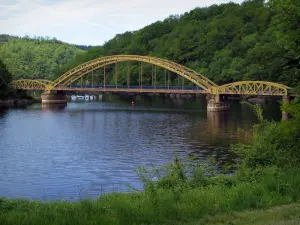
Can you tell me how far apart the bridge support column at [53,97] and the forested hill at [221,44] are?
126ft

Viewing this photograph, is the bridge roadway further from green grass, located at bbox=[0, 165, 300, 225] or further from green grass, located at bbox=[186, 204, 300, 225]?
green grass, located at bbox=[186, 204, 300, 225]

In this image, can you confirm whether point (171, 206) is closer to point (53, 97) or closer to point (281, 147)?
point (281, 147)

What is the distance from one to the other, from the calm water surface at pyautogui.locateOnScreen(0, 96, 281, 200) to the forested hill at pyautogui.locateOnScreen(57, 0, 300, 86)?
24.2 m

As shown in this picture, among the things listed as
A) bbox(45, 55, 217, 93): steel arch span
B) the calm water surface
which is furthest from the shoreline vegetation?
bbox(45, 55, 217, 93): steel arch span

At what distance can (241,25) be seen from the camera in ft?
470

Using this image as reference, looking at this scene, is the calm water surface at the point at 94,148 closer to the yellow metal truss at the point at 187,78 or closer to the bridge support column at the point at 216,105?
the yellow metal truss at the point at 187,78

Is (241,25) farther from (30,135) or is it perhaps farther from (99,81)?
(30,135)

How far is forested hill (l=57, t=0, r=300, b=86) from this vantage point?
105938 millimetres

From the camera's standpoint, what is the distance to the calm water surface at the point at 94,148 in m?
27.0

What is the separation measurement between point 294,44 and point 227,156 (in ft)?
52.4

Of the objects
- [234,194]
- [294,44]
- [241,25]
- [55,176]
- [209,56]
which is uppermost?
[241,25]

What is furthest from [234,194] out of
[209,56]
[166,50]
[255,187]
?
[166,50]

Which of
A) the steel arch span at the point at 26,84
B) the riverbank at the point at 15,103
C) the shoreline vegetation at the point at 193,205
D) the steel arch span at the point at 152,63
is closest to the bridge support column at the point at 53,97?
the steel arch span at the point at 152,63

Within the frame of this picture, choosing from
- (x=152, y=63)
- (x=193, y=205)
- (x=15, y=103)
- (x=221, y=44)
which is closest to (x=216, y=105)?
(x=152, y=63)
